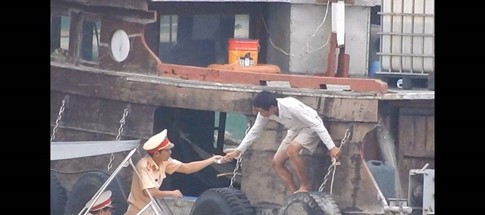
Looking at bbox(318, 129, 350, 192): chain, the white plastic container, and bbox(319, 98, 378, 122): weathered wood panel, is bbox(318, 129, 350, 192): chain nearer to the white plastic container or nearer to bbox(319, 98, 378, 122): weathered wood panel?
bbox(319, 98, 378, 122): weathered wood panel

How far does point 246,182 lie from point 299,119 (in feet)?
1.37

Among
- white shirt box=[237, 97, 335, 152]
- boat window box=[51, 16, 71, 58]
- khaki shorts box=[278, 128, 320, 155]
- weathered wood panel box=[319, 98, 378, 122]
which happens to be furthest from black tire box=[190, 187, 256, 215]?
boat window box=[51, 16, 71, 58]

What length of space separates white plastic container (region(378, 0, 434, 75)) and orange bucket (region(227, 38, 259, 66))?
24.4 inches

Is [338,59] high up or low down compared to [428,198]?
up

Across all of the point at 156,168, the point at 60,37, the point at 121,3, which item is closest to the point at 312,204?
the point at 156,168

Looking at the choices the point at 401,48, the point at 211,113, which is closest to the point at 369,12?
the point at 401,48

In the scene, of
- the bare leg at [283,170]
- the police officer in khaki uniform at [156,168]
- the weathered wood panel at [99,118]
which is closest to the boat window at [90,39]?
the weathered wood panel at [99,118]

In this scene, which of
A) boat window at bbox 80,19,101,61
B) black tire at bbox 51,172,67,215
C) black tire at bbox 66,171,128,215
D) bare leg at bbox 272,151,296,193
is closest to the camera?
bare leg at bbox 272,151,296,193

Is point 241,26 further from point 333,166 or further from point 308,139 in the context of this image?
point 333,166

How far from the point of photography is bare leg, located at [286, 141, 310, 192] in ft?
35.1

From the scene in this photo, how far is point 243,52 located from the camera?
35.7ft

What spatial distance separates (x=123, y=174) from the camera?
36.1ft

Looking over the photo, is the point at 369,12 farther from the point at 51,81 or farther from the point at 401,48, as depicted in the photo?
the point at 51,81
